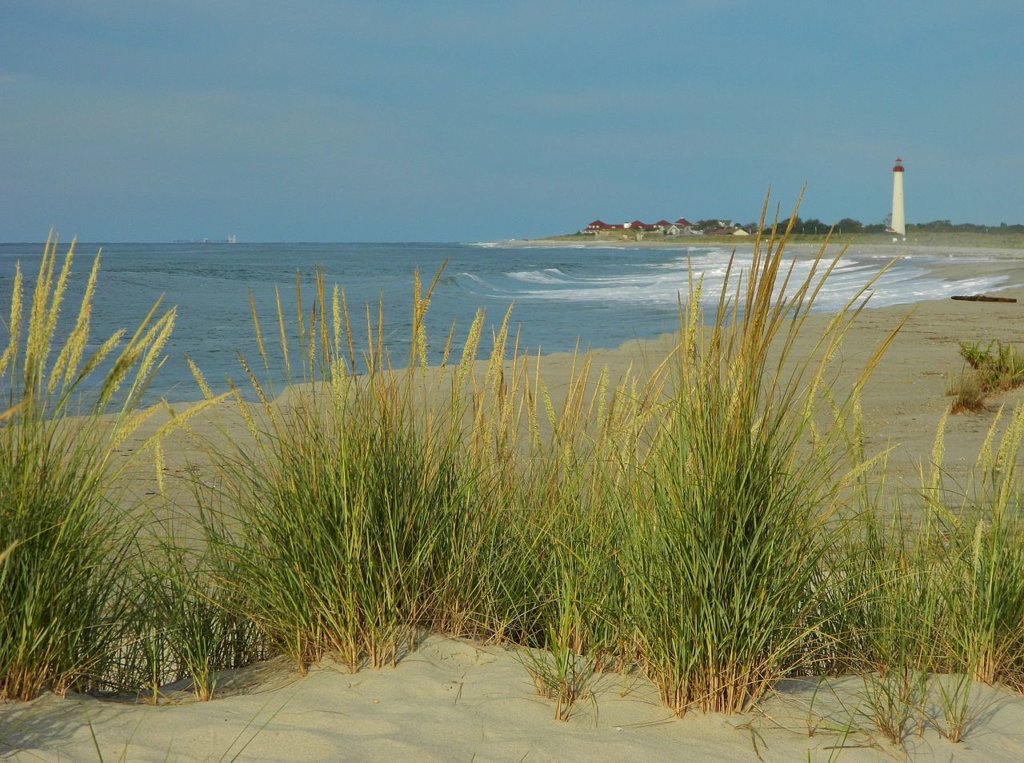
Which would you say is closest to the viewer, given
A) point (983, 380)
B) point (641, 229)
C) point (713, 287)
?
point (983, 380)

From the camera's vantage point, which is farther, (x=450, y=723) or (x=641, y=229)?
(x=641, y=229)

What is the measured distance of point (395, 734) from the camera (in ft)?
7.80

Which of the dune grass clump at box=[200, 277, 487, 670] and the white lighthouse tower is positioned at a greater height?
the white lighthouse tower

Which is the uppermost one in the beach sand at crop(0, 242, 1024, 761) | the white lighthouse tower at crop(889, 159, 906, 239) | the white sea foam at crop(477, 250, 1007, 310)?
the white lighthouse tower at crop(889, 159, 906, 239)

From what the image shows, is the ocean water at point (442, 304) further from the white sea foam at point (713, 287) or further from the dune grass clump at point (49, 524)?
the dune grass clump at point (49, 524)

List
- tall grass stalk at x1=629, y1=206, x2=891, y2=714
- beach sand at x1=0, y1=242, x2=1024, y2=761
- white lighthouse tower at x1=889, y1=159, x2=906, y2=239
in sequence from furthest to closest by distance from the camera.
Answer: white lighthouse tower at x1=889, y1=159, x2=906, y2=239 < tall grass stalk at x1=629, y1=206, x2=891, y2=714 < beach sand at x1=0, y1=242, x2=1024, y2=761

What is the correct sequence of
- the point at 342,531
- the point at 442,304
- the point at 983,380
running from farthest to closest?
the point at 442,304, the point at 983,380, the point at 342,531

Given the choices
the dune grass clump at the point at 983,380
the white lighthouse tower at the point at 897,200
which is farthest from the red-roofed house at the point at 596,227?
the dune grass clump at the point at 983,380

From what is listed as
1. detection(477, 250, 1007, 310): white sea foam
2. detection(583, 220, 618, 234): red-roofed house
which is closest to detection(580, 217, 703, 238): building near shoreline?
detection(583, 220, 618, 234): red-roofed house

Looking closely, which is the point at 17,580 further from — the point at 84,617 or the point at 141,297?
the point at 141,297

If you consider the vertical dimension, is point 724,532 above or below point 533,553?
above

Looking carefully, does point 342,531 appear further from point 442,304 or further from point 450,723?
point 442,304

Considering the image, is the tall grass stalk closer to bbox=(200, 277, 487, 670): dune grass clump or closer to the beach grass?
the beach grass

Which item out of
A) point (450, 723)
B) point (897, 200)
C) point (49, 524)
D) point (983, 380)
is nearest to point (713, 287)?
point (983, 380)
